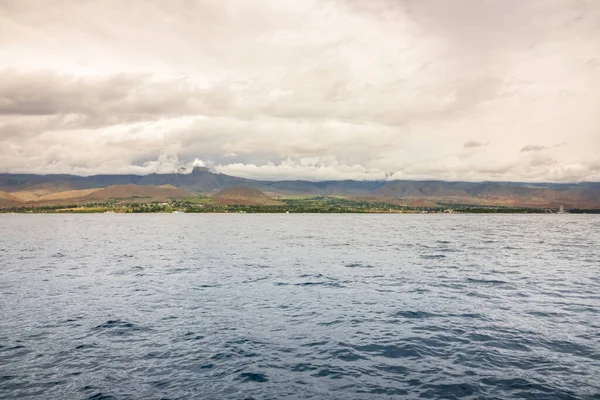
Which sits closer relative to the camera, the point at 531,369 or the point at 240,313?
the point at 531,369

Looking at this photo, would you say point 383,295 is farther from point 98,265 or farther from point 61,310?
point 98,265

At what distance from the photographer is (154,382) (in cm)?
2538

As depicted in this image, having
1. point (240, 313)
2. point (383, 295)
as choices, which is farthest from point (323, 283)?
point (240, 313)

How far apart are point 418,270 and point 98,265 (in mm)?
62135

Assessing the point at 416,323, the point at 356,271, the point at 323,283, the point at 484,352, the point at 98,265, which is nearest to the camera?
the point at 484,352

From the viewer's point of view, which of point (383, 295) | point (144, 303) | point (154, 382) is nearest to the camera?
point (154, 382)

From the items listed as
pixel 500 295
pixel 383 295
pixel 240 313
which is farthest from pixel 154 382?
pixel 500 295

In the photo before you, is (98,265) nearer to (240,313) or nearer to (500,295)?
(240,313)

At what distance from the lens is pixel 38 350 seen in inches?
1221

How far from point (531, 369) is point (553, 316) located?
56.6 feet

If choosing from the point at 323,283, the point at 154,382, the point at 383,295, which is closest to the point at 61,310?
the point at 154,382

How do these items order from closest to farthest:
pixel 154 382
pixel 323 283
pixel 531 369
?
pixel 154 382
pixel 531 369
pixel 323 283

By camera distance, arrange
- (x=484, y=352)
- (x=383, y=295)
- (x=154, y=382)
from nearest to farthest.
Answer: (x=154, y=382)
(x=484, y=352)
(x=383, y=295)

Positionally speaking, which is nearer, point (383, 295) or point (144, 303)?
point (144, 303)
